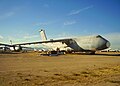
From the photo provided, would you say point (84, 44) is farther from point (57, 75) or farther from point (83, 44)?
point (57, 75)

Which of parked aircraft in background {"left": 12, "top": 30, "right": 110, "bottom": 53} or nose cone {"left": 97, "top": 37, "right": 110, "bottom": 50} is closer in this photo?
nose cone {"left": 97, "top": 37, "right": 110, "bottom": 50}

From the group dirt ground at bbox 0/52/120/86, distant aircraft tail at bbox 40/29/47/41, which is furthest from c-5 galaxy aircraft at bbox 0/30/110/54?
dirt ground at bbox 0/52/120/86

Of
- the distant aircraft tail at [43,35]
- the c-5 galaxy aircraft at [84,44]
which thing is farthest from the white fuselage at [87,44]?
the distant aircraft tail at [43,35]

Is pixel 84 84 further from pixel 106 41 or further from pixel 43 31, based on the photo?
pixel 43 31

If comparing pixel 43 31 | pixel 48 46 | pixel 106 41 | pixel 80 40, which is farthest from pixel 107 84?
pixel 43 31

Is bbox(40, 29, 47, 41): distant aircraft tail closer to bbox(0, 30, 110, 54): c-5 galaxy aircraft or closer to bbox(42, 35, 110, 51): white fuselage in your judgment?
bbox(0, 30, 110, 54): c-5 galaxy aircraft

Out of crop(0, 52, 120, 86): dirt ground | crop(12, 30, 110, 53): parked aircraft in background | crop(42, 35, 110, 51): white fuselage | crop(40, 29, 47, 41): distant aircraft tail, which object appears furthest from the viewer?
crop(40, 29, 47, 41): distant aircraft tail

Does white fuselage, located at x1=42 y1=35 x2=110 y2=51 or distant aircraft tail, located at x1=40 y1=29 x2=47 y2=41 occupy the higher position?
distant aircraft tail, located at x1=40 y1=29 x2=47 y2=41

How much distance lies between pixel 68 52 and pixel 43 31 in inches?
711

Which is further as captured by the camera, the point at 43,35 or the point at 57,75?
the point at 43,35

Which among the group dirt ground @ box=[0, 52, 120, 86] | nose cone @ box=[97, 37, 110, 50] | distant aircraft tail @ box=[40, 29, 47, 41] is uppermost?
distant aircraft tail @ box=[40, 29, 47, 41]

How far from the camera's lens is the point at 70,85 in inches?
360

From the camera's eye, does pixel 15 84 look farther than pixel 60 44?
No

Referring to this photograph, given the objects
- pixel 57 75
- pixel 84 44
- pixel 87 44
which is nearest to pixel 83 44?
pixel 84 44
